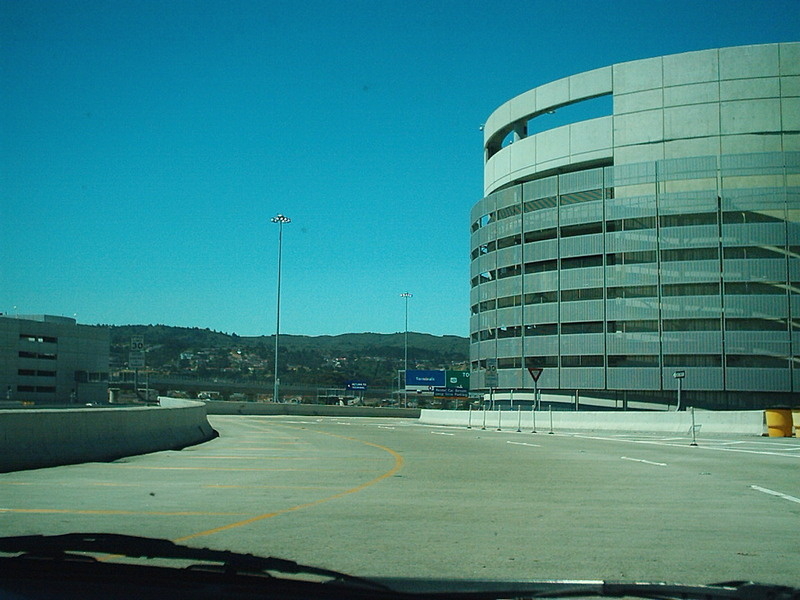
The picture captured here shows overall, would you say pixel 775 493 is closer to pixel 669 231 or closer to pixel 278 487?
pixel 278 487

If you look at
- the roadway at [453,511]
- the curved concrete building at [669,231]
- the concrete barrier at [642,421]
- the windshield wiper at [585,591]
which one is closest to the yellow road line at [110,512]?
the roadway at [453,511]

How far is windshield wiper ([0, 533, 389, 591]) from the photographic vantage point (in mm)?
5449

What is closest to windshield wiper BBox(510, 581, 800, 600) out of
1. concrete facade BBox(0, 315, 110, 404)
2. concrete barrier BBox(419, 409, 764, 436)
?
concrete barrier BBox(419, 409, 764, 436)

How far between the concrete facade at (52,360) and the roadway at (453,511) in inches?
3589

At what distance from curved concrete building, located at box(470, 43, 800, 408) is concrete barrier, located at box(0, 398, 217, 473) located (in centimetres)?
5959

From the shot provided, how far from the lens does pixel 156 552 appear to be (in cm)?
632

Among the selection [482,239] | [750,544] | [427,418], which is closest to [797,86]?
[482,239]

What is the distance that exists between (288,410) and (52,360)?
56.2 metres

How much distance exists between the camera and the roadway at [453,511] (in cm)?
737

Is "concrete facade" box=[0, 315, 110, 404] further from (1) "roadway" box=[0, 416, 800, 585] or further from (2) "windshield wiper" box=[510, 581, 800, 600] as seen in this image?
(2) "windshield wiper" box=[510, 581, 800, 600]

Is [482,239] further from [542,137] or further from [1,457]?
[1,457]

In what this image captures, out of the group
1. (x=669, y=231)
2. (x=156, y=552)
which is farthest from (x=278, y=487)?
(x=669, y=231)

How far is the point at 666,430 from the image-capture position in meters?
38.5

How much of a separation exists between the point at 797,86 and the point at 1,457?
235 ft
